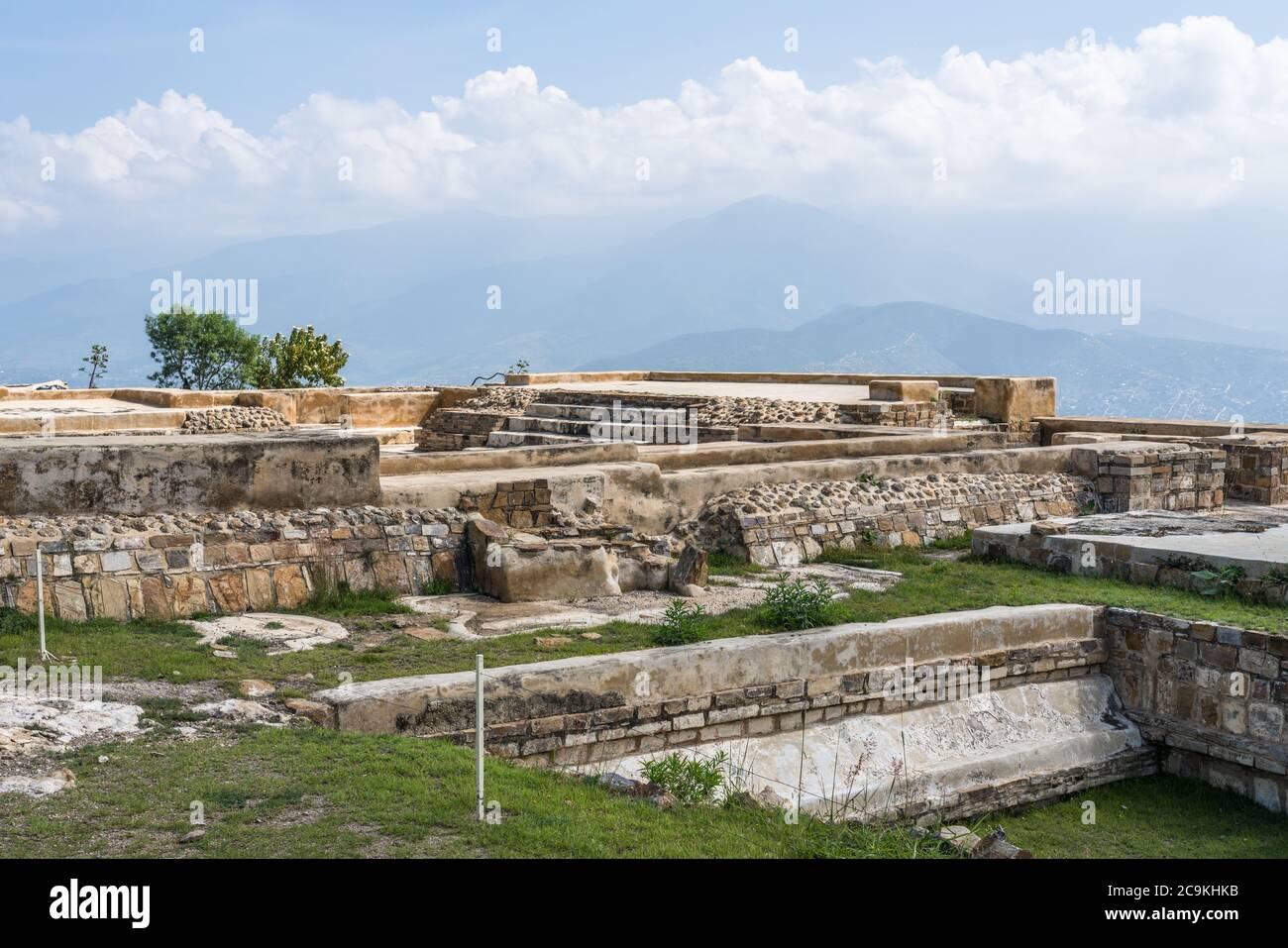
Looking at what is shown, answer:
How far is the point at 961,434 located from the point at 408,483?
24.7 ft

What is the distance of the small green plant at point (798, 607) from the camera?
848cm

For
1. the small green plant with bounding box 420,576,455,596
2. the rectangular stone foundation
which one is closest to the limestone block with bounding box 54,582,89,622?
the rectangular stone foundation

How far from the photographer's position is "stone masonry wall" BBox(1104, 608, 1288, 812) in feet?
27.6

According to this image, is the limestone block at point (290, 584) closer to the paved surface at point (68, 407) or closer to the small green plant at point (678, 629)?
the small green plant at point (678, 629)

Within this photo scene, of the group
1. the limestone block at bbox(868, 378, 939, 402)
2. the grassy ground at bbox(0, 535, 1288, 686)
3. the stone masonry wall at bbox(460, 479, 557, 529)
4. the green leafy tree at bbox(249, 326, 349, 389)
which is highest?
the green leafy tree at bbox(249, 326, 349, 389)

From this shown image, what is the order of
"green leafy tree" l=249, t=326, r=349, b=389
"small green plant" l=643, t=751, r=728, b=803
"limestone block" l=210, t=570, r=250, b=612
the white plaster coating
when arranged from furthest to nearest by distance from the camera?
1. "green leafy tree" l=249, t=326, r=349, b=389
2. "limestone block" l=210, t=570, r=250, b=612
3. the white plaster coating
4. "small green plant" l=643, t=751, r=728, b=803

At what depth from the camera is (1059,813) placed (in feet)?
28.0

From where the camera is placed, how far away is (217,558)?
868 centimetres

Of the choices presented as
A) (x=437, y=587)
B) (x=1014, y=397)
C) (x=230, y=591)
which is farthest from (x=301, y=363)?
(x=230, y=591)

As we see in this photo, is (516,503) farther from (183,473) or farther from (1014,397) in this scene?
(1014,397)

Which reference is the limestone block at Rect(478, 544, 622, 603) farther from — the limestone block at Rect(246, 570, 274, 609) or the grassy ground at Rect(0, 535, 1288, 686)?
the limestone block at Rect(246, 570, 274, 609)

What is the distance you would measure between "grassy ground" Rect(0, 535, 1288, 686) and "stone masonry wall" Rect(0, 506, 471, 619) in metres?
0.24

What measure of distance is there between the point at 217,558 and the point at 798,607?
13.1 ft

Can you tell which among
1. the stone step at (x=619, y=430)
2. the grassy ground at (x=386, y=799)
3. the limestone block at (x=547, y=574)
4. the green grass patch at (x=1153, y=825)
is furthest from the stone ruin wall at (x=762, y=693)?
the stone step at (x=619, y=430)
